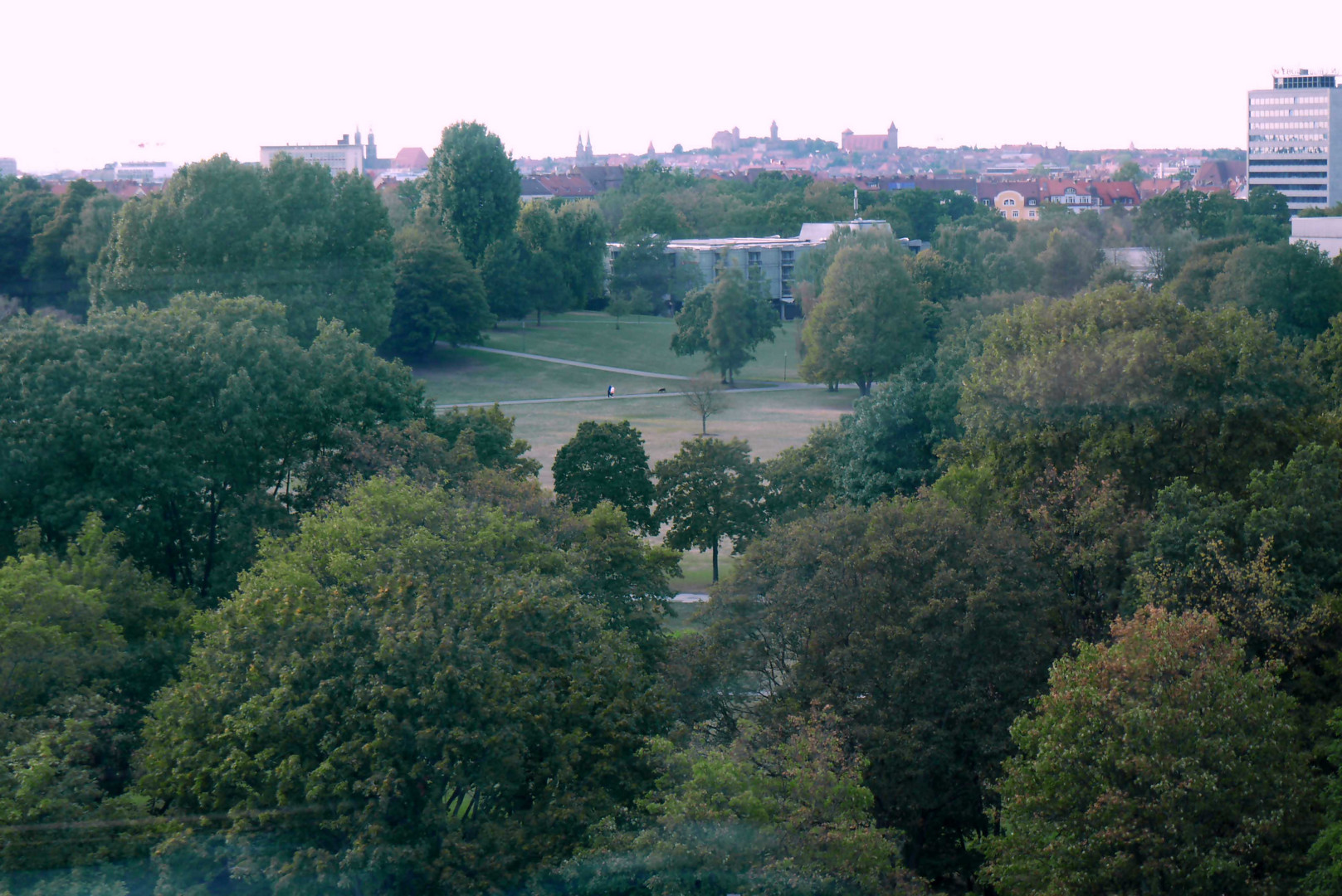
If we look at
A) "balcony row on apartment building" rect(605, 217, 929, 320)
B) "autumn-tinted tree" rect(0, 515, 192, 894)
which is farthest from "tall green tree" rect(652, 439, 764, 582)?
"balcony row on apartment building" rect(605, 217, 929, 320)

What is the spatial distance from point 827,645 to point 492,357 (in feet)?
120

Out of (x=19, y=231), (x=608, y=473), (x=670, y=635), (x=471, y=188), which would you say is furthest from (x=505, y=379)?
(x=670, y=635)

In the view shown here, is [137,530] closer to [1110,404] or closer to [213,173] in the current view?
[1110,404]

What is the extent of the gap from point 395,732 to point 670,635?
5.91 metres

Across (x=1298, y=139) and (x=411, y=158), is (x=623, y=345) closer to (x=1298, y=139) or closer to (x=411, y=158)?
(x=1298, y=139)

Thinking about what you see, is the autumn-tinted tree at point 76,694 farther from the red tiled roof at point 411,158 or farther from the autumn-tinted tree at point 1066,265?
the red tiled roof at point 411,158

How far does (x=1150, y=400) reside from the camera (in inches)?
639

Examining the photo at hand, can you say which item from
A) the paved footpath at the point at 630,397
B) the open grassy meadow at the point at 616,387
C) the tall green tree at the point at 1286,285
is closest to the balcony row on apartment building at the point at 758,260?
the open grassy meadow at the point at 616,387

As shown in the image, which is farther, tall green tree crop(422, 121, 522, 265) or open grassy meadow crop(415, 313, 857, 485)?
tall green tree crop(422, 121, 522, 265)

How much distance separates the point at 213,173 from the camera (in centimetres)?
3559

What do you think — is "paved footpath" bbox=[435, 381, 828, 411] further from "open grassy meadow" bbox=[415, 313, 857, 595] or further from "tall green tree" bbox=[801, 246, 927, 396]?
"tall green tree" bbox=[801, 246, 927, 396]

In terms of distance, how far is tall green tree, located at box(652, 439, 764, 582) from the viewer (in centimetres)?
2333

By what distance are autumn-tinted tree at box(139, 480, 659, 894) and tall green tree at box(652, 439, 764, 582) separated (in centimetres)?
1083

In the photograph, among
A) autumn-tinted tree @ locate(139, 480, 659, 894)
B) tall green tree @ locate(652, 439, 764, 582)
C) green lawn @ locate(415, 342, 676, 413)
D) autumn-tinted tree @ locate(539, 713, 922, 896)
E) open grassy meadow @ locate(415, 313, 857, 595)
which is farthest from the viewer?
green lawn @ locate(415, 342, 676, 413)
